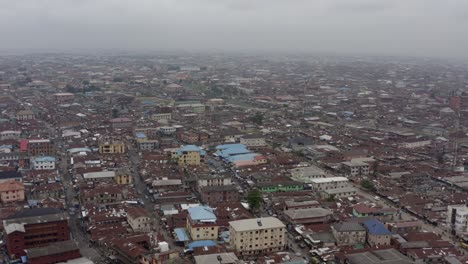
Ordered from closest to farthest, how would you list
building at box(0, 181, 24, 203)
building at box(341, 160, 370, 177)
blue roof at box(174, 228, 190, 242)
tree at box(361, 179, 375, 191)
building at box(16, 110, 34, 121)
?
blue roof at box(174, 228, 190, 242) < building at box(0, 181, 24, 203) < tree at box(361, 179, 375, 191) < building at box(341, 160, 370, 177) < building at box(16, 110, 34, 121)

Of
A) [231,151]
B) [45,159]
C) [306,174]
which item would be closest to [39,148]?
[45,159]

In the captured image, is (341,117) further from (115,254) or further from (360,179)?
(115,254)

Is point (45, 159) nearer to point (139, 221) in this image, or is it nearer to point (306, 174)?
point (139, 221)

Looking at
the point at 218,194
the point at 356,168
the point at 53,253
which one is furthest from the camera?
the point at 356,168

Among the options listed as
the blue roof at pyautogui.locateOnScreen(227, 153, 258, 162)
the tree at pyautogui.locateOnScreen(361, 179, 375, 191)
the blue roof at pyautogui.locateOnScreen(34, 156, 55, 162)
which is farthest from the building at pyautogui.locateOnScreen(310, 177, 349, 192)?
the blue roof at pyautogui.locateOnScreen(34, 156, 55, 162)

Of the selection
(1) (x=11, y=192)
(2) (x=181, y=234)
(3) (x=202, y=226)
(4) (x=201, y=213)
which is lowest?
(2) (x=181, y=234)

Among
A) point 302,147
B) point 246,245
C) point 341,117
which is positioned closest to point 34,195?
point 246,245

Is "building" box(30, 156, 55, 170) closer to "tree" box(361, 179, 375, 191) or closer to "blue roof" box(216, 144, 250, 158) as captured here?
"blue roof" box(216, 144, 250, 158)
